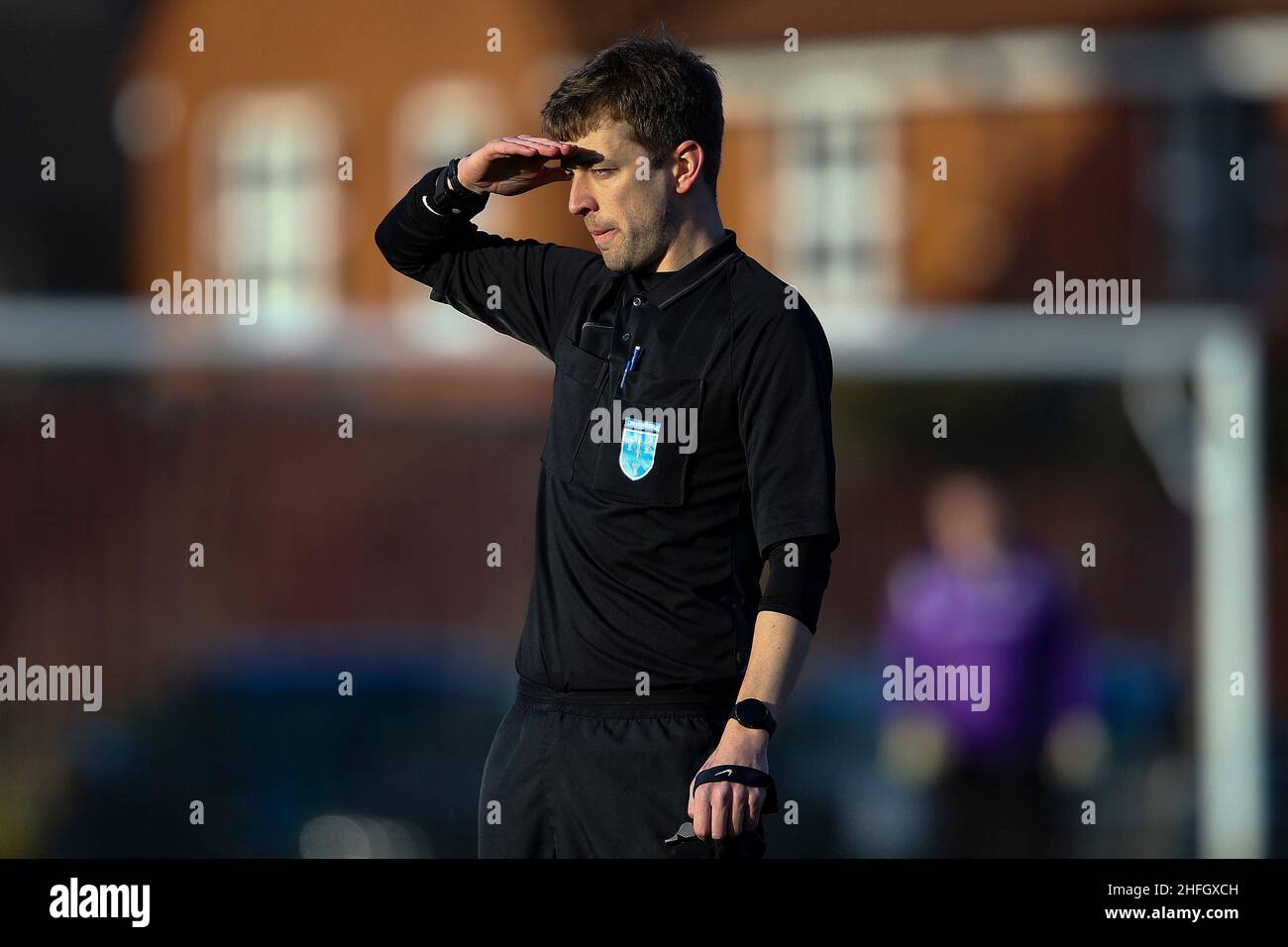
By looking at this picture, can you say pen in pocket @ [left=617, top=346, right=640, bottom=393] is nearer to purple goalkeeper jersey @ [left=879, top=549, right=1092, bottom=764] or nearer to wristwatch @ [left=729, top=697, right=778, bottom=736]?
wristwatch @ [left=729, top=697, right=778, bottom=736]

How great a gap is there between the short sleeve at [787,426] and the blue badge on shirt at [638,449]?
14cm

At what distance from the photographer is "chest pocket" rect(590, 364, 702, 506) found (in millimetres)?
2365

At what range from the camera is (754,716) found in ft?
7.15

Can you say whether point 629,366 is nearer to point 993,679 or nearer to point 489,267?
point 489,267

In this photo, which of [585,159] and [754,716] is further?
[585,159]

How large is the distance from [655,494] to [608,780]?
43 centimetres

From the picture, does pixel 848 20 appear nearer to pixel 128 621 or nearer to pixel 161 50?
pixel 161 50

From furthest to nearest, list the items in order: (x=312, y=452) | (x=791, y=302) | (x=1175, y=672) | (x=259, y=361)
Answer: (x=312, y=452) < (x=259, y=361) < (x=1175, y=672) < (x=791, y=302)

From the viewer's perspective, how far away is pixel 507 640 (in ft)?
29.3

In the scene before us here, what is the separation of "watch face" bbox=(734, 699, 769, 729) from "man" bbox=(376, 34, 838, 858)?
4 cm

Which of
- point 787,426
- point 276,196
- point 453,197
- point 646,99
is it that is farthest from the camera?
point 276,196

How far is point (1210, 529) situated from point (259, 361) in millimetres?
4946

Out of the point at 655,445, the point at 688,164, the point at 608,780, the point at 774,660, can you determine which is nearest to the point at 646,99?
the point at 688,164
